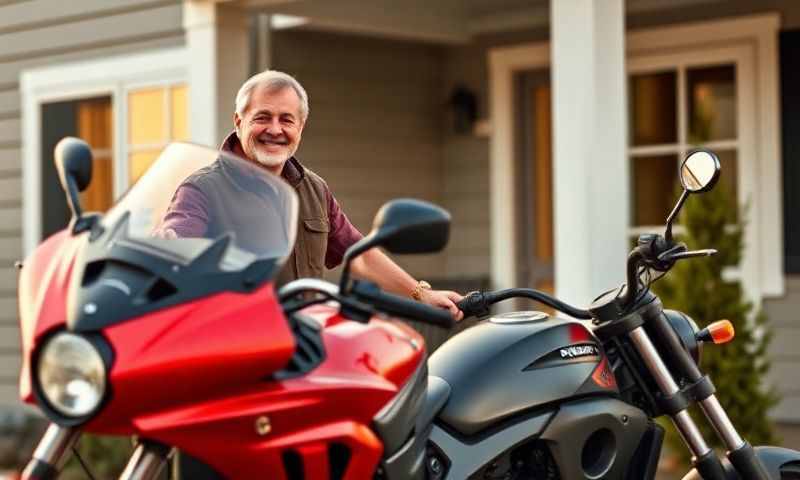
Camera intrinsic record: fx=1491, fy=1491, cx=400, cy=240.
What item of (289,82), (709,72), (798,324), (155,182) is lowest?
(798,324)

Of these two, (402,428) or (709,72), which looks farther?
(709,72)

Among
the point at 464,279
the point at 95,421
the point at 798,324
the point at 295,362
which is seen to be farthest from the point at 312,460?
the point at 464,279

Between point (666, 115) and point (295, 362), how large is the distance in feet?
22.5

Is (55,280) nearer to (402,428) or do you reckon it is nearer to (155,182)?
(155,182)

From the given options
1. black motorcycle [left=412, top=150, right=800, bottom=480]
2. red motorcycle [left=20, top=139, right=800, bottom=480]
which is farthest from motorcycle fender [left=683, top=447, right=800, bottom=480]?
red motorcycle [left=20, top=139, right=800, bottom=480]

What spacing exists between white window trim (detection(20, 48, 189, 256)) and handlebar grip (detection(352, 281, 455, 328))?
630 centimetres

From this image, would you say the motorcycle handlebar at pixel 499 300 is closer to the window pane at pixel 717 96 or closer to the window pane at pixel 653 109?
the window pane at pixel 717 96

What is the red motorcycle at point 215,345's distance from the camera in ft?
7.91

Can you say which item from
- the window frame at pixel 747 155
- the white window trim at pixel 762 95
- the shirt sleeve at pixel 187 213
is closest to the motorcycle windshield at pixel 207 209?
the shirt sleeve at pixel 187 213

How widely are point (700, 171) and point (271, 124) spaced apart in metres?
1.02

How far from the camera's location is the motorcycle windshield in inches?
102

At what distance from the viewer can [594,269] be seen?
665 centimetres

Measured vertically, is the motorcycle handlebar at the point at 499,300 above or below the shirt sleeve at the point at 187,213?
below

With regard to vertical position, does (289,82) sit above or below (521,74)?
below
